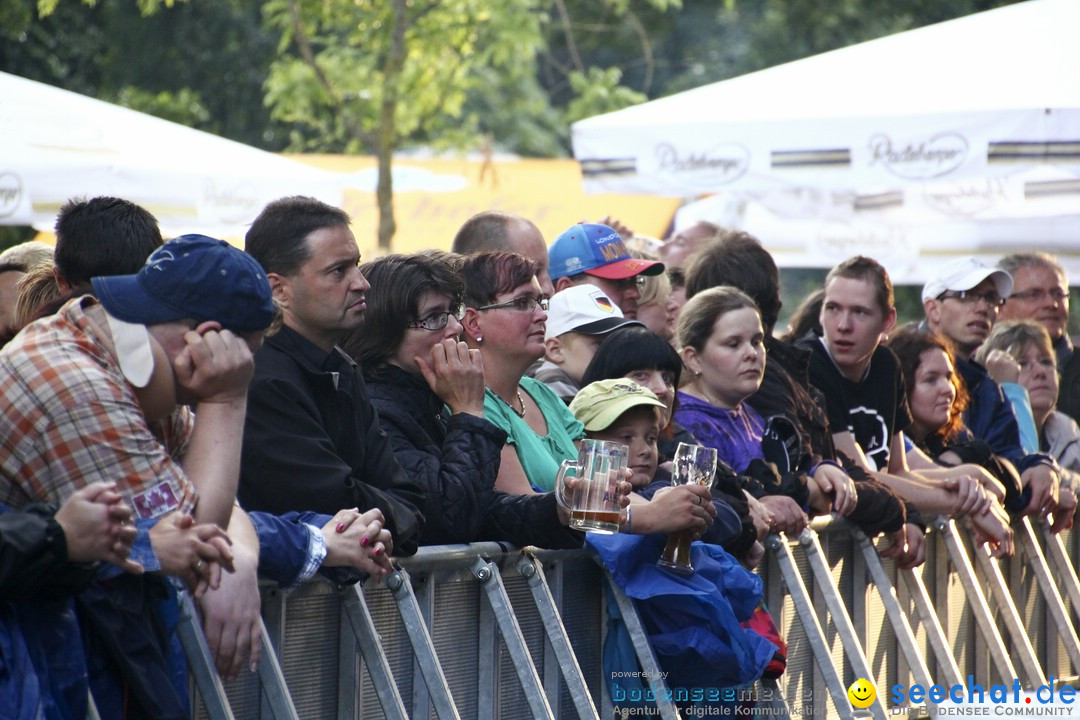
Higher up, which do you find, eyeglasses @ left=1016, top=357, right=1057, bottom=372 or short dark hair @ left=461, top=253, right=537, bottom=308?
short dark hair @ left=461, top=253, right=537, bottom=308

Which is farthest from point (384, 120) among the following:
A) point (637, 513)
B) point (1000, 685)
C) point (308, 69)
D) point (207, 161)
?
point (637, 513)

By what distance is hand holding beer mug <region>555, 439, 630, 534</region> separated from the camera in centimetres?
432

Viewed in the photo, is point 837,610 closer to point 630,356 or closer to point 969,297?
point 630,356

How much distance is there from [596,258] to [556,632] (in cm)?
230

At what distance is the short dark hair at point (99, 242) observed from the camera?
459 centimetres

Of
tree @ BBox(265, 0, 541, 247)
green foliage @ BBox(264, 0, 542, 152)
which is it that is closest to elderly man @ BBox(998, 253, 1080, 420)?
tree @ BBox(265, 0, 541, 247)

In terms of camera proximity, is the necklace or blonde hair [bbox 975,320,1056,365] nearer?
the necklace

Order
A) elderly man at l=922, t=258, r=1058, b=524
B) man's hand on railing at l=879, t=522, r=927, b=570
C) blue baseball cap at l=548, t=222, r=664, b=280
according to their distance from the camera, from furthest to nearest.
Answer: elderly man at l=922, t=258, r=1058, b=524 < blue baseball cap at l=548, t=222, r=664, b=280 < man's hand on railing at l=879, t=522, r=927, b=570

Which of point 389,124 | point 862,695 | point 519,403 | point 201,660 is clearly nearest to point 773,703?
point 862,695

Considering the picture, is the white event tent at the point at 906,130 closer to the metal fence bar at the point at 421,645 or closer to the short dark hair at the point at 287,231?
the short dark hair at the point at 287,231

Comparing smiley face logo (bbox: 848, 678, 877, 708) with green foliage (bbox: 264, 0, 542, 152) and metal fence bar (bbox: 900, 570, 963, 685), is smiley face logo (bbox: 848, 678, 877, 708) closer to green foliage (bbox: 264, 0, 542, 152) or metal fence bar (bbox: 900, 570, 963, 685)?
metal fence bar (bbox: 900, 570, 963, 685)

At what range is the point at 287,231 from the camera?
433 cm

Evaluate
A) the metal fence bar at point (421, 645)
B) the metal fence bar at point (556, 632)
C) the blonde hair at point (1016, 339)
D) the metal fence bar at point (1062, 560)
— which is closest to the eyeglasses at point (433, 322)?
the metal fence bar at point (556, 632)

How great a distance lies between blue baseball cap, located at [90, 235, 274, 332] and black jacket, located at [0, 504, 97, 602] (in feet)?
1.67
